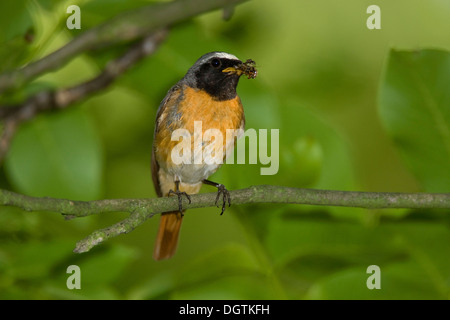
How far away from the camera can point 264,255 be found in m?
2.10

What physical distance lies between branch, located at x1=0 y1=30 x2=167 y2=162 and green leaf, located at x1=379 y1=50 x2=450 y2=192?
111cm

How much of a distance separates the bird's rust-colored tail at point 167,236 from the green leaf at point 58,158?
0.42 meters

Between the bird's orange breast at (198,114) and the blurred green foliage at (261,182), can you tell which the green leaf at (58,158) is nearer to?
the blurred green foliage at (261,182)

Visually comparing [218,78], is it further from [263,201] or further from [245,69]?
[263,201]

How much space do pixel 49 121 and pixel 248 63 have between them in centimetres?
109

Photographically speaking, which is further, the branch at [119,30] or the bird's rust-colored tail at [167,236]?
the bird's rust-colored tail at [167,236]

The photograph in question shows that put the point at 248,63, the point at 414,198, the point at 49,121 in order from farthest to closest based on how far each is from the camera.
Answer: the point at 49,121 → the point at 248,63 → the point at 414,198

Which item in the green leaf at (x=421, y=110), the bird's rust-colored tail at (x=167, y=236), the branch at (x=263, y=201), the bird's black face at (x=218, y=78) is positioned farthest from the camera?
the bird's rust-colored tail at (x=167, y=236)

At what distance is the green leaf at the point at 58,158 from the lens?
2.53 m

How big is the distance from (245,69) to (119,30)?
20.5 inches

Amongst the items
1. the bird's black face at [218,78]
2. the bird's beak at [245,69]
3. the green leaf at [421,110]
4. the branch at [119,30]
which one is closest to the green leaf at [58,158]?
the branch at [119,30]

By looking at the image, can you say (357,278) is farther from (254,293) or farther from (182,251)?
(182,251)

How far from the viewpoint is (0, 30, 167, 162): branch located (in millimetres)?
2637

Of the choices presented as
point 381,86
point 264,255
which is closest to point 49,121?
point 264,255
